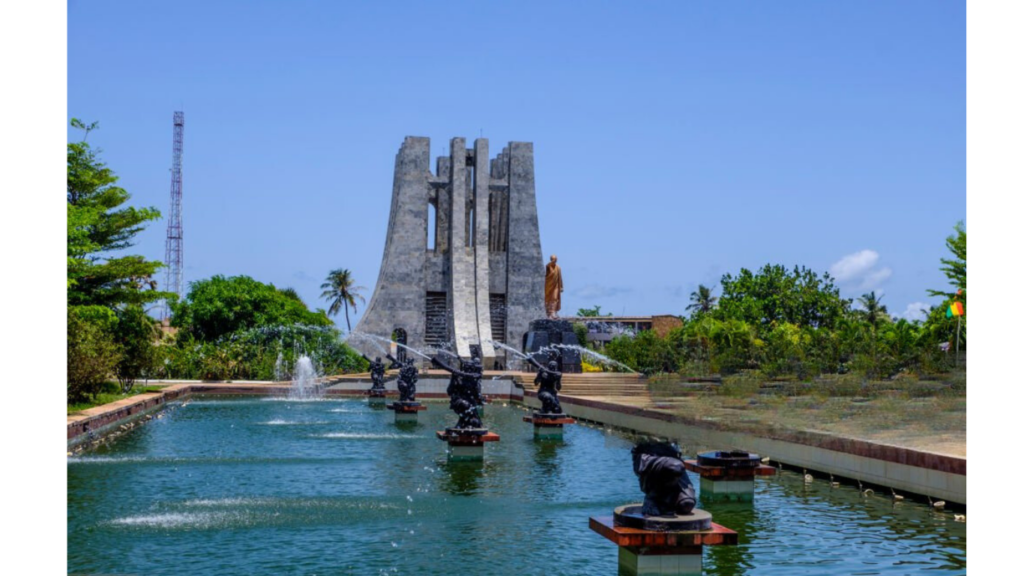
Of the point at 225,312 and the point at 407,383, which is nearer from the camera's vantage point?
the point at 407,383

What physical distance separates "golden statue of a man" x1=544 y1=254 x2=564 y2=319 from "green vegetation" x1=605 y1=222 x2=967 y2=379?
12.5 ft

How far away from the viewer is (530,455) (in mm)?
17969

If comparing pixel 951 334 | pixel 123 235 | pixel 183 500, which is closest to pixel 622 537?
pixel 183 500

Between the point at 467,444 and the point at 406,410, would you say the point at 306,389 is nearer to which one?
Answer: the point at 406,410

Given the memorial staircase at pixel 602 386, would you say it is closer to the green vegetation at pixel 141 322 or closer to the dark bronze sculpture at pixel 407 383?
the dark bronze sculpture at pixel 407 383

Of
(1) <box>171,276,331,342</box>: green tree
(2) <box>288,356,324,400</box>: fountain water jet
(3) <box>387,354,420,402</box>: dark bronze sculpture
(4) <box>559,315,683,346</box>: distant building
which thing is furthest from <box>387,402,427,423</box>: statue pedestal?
(4) <box>559,315,683,346</box>: distant building

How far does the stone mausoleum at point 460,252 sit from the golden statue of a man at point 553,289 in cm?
604

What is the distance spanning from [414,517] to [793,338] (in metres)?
37.4

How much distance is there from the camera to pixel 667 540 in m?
8.04

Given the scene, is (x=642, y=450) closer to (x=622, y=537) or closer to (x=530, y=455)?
(x=622, y=537)

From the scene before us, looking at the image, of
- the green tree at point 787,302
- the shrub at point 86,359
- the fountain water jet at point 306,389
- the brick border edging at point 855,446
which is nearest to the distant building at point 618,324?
the green tree at point 787,302

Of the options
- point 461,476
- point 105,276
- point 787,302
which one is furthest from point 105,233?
point 787,302

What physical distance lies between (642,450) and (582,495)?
16.4ft

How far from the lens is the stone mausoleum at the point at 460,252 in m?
47.5
